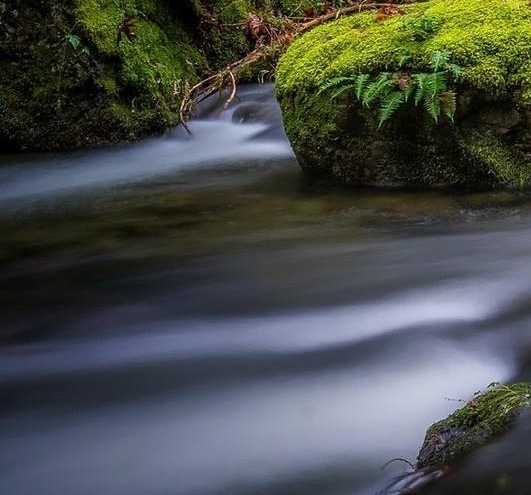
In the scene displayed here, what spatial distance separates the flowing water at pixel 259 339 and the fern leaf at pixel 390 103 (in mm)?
537

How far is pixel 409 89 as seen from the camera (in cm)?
431

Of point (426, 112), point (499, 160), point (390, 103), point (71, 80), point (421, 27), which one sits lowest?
point (499, 160)

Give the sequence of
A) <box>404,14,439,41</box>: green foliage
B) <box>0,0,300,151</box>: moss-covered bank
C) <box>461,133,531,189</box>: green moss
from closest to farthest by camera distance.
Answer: <box>461,133,531,189</box>: green moss < <box>404,14,439,41</box>: green foliage < <box>0,0,300,151</box>: moss-covered bank

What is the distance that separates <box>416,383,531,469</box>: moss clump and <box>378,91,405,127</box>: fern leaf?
8.24 ft

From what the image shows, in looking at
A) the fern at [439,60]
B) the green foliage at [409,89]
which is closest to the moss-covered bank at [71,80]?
the green foliage at [409,89]

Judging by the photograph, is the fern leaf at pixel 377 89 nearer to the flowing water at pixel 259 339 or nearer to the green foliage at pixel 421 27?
the green foliage at pixel 421 27

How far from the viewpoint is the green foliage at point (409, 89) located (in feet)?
13.8

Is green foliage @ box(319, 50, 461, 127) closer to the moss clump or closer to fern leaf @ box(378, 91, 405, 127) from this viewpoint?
fern leaf @ box(378, 91, 405, 127)

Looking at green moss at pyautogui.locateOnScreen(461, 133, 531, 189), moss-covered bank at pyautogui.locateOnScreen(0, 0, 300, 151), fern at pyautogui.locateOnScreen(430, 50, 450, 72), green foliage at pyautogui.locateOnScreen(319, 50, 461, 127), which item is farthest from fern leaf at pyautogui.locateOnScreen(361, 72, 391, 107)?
moss-covered bank at pyautogui.locateOnScreen(0, 0, 300, 151)

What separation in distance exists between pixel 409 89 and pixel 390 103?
0.16 metres

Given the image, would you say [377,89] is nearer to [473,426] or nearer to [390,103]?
[390,103]

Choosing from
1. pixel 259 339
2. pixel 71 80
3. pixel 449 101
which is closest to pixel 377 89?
pixel 449 101

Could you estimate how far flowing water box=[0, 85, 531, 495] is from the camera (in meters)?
2.18

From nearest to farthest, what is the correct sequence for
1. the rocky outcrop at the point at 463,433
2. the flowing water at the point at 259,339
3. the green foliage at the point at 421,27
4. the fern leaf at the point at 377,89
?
the rocky outcrop at the point at 463,433, the flowing water at the point at 259,339, the fern leaf at the point at 377,89, the green foliage at the point at 421,27
